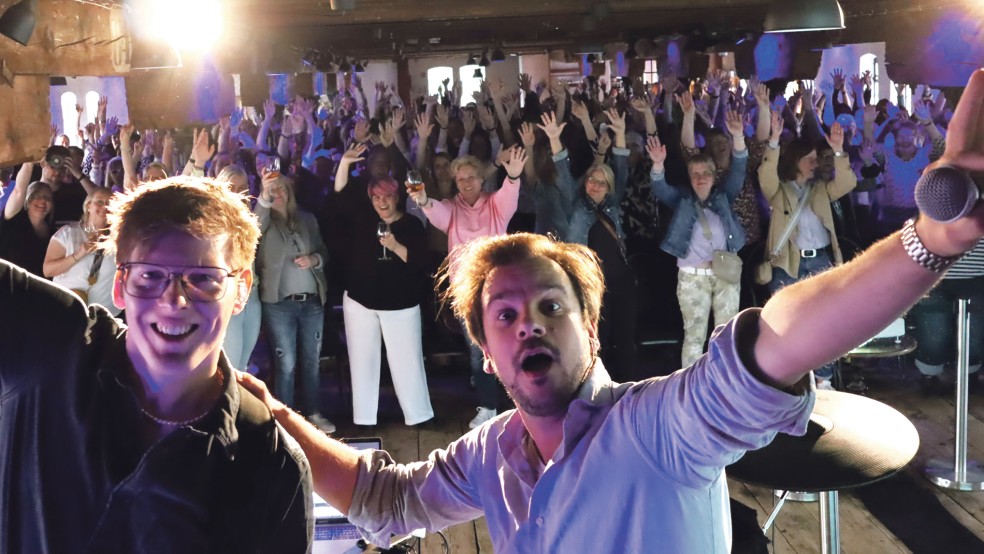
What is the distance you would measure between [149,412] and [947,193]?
1.14 meters

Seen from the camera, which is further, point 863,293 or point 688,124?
point 688,124

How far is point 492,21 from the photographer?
39.1 feet

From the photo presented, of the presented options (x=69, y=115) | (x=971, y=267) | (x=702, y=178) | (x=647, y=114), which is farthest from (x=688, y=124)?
(x=69, y=115)

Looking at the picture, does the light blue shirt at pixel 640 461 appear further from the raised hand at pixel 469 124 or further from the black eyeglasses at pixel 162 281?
the raised hand at pixel 469 124

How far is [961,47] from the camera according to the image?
8586 mm

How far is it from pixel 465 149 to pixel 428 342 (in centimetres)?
161

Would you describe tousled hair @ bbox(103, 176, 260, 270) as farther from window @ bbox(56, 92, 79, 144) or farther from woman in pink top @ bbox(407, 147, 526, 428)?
window @ bbox(56, 92, 79, 144)

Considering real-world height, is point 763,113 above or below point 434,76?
below

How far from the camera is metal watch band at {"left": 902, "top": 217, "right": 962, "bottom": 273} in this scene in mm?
962

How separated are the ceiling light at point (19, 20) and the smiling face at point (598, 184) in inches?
111

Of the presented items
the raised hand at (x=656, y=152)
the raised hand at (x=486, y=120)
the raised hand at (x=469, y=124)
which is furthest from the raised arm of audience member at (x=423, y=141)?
the raised hand at (x=656, y=152)

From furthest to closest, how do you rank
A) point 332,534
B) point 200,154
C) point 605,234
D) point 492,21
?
point 492,21, point 605,234, point 200,154, point 332,534

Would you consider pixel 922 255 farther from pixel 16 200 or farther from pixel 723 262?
pixel 16 200

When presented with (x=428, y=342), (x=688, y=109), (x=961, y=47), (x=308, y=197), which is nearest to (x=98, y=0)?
(x=308, y=197)
